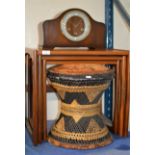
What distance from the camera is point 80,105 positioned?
1.65 meters

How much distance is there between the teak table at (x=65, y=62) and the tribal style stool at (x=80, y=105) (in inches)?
2.0

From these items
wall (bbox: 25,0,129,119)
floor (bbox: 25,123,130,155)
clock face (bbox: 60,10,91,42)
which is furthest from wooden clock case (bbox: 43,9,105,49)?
floor (bbox: 25,123,130,155)

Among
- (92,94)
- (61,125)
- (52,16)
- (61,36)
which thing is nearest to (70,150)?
(61,125)

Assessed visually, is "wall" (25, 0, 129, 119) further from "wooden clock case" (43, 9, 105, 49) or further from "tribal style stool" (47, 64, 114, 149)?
"tribal style stool" (47, 64, 114, 149)

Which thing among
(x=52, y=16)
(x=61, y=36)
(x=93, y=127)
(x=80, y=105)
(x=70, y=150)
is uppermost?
(x=52, y=16)

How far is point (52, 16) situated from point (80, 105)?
899 mm

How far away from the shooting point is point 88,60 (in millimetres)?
1689

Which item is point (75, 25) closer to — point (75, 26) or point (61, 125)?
point (75, 26)

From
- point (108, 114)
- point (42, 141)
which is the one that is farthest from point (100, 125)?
point (108, 114)

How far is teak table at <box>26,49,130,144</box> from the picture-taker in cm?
162

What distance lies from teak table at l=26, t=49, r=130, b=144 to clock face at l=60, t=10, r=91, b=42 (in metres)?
0.43

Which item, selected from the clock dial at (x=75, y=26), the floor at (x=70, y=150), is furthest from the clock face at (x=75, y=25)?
the floor at (x=70, y=150)
